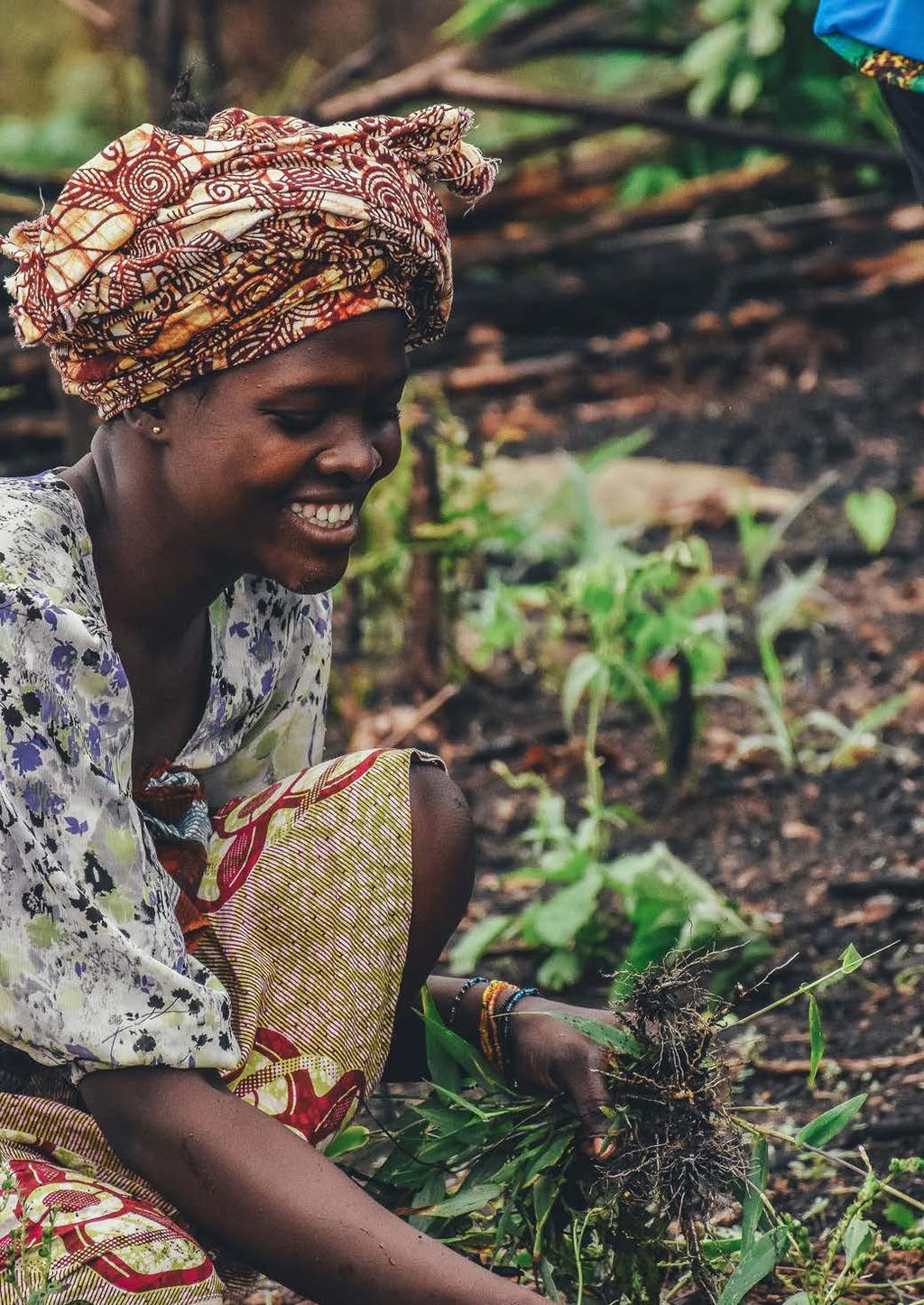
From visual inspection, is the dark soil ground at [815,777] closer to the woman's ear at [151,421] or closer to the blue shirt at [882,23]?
the woman's ear at [151,421]

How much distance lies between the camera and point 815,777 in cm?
340

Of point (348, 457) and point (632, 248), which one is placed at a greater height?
point (348, 457)

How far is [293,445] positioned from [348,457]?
0.06 meters

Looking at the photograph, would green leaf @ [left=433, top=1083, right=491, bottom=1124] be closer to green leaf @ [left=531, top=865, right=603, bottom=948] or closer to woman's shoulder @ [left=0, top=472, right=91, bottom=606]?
woman's shoulder @ [left=0, top=472, right=91, bottom=606]

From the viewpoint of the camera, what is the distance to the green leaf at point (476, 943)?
2.84 meters

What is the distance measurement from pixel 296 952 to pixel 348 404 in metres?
0.64

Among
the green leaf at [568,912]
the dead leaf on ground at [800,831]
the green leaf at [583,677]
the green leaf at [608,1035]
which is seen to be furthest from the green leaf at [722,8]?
the green leaf at [608,1035]

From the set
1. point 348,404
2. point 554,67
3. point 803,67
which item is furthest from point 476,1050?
point 554,67

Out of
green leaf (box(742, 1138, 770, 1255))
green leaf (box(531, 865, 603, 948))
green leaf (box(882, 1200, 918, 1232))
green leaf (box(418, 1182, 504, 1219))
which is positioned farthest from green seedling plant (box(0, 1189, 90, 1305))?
green leaf (box(531, 865, 603, 948))

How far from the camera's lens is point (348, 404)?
1711 mm

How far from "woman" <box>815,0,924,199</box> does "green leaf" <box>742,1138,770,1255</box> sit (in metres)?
1.38

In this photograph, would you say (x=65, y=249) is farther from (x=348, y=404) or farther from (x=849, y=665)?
(x=849, y=665)

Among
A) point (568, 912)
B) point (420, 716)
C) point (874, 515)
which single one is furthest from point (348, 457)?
point (874, 515)

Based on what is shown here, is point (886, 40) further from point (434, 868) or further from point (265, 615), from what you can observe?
point (434, 868)
